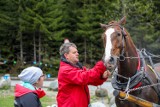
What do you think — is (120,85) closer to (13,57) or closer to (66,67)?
A: (66,67)

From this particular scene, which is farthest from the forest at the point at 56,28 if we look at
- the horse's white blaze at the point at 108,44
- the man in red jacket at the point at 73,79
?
the man in red jacket at the point at 73,79

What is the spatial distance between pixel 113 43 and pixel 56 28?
20241 millimetres

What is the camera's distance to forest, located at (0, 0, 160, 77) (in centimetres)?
2331

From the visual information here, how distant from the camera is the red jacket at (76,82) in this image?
13.3 ft

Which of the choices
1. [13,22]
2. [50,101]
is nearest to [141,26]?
[13,22]

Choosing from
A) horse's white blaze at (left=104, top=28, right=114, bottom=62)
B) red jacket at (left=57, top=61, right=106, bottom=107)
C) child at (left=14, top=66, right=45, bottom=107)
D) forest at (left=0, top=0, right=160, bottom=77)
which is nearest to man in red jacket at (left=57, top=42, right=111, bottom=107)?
red jacket at (left=57, top=61, right=106, bottom=107)

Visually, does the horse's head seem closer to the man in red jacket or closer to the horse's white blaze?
the horse's white blaze

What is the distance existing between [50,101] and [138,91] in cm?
656

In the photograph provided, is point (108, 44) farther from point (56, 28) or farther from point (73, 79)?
point (56, 28)

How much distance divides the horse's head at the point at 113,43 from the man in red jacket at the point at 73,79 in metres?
0.21

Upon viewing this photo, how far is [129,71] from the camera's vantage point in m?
4.96

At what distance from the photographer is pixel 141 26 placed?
23484mm

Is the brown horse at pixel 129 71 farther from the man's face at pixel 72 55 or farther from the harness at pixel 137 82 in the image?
the man's face at pixel 72 55

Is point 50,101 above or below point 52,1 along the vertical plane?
below
